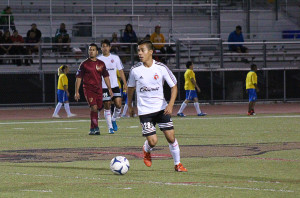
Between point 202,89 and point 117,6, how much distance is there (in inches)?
383

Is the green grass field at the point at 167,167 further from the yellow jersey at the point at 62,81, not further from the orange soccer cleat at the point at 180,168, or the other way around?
the yellow jersey at the point at 62,81

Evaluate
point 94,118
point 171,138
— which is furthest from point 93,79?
point 171,138

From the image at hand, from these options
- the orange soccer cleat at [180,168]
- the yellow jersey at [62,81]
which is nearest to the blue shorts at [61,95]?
the yellow jersey at [62,81]

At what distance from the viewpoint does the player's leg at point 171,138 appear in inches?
405

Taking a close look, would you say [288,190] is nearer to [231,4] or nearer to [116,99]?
[116,99]

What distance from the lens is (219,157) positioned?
12.2 meters

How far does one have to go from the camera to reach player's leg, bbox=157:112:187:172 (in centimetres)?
1029

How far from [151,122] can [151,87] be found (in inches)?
21.3

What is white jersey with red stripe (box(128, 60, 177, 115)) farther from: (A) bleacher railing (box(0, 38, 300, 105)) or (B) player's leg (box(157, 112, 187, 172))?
(A) bleacher railing (box(0, 38, 300, 105))

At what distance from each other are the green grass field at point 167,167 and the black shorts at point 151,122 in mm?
610

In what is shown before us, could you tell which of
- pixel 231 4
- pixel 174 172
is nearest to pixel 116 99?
pixel 174 172

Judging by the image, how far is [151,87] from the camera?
34.9 ft

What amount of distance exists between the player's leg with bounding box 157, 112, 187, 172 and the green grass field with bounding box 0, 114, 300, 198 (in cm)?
14

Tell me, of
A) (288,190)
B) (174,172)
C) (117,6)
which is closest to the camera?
(288,190)
